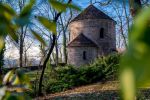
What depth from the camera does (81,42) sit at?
3441 centimetres

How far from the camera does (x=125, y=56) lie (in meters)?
0.27

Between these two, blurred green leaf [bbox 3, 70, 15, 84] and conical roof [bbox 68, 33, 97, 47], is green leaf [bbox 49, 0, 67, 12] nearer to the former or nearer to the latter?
blurred green leaf [bbox 3, 70, 15, 84]

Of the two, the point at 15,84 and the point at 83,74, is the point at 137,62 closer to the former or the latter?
the point at 15,84

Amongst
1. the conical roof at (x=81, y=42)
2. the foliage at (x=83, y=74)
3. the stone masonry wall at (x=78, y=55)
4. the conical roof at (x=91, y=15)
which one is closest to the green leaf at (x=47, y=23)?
the foliage at (x=83, y=74)

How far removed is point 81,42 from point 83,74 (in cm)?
1419

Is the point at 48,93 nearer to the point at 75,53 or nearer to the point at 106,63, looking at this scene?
the point at 106,63

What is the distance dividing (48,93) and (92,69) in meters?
3.15

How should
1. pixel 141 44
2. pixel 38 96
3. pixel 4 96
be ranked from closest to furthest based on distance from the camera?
pixel 141 44, pixel 4 96, pixel 38 96

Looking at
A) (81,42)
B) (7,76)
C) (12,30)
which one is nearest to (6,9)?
(12,30)

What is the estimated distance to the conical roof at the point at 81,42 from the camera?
3441cm

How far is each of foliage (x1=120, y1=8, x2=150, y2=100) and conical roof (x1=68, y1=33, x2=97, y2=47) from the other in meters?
34.0

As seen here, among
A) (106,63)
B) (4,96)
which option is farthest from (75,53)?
(4,96)

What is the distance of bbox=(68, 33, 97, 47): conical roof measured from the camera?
113ft

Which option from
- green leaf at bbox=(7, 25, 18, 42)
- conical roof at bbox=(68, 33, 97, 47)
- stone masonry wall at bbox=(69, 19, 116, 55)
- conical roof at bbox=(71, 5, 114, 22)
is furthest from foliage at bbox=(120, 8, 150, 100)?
conical roof at bbox=(71, 5, 114, 22)
